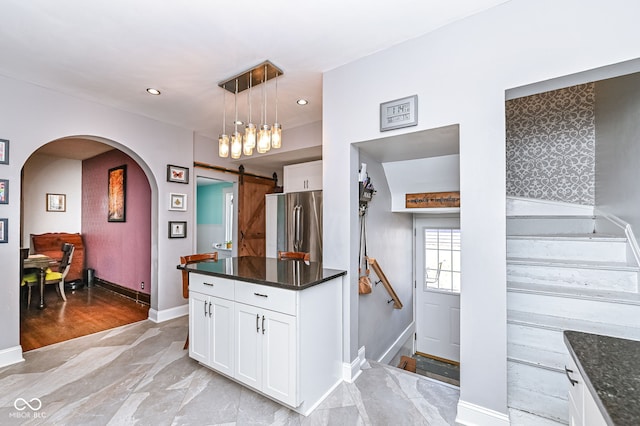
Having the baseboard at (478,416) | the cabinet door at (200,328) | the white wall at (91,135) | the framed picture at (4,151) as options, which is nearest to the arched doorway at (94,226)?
the white wall at (91,135)

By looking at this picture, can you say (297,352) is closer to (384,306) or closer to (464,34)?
(384,306)

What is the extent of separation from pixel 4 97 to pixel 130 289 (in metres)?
3.22

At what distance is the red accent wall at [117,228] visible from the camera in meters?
4.53

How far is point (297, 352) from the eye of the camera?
1.86 m

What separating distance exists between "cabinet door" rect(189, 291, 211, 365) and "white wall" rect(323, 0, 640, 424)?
1.98 meters

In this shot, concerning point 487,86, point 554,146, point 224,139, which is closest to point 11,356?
point 224,139

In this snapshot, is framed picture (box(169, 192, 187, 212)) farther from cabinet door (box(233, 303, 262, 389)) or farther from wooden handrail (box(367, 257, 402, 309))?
wooden handrail (box(367, 257, 402, 309))

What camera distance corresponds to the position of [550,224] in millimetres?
2705

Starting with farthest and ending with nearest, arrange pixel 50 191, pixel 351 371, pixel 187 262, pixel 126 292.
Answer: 1. pixel 50 191
2. pixel 126 292
3. pixel 187 262
4. pixel 351 371

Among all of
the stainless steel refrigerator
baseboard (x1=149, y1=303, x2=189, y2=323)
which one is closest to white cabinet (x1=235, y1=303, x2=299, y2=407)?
the stainless steel refrigerator

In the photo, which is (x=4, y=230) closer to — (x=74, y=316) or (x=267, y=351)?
(x=74, y=316)

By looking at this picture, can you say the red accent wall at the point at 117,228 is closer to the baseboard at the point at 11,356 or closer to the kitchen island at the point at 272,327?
the baseboard at the point at 11,356

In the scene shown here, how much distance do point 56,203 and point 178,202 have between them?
370 centimetres

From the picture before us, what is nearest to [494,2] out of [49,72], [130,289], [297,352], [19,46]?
[297,352]
